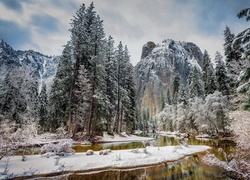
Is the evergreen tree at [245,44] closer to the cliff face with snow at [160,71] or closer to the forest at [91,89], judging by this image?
the forest at [91,89]

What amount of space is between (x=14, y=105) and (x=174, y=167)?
21.7 metres

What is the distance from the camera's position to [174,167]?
911cm

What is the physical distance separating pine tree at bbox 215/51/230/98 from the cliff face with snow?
115 meters

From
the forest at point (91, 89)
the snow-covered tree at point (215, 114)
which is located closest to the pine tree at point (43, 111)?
the forest at point (91, 89)

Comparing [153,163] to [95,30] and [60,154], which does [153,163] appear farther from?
[95,30]

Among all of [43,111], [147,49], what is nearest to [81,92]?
[43,111]

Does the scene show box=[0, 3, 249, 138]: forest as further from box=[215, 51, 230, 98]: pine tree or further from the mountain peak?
the mountain peak

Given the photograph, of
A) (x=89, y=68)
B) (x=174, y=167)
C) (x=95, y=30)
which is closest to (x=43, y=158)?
(x=174, y=167)

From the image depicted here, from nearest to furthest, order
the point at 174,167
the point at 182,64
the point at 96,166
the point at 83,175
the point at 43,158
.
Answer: the point at 83,175, the point at 96,166, the point at 43,158, the point at 174,167, the point at 182,64

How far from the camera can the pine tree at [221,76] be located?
29.2 meters

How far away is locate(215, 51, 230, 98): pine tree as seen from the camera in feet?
95.8

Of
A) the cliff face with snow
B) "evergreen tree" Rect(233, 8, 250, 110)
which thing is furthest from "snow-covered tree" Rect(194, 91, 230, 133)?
the cliff face with snow

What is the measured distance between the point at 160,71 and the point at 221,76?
127664mm

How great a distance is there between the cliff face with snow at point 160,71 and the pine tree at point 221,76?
115 m
